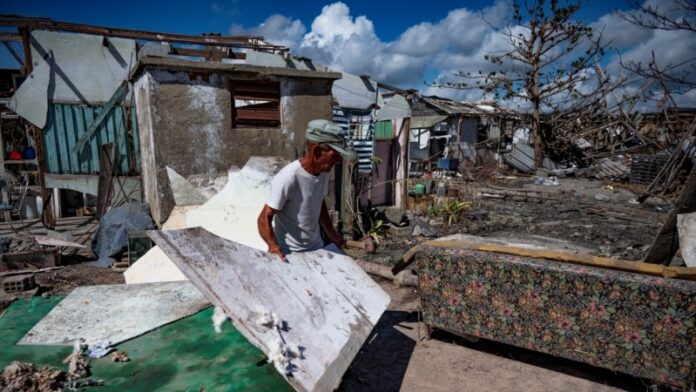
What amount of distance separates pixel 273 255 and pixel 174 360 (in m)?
0.78


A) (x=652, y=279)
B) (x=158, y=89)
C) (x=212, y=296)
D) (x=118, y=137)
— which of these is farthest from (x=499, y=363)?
(x=118, y=137)

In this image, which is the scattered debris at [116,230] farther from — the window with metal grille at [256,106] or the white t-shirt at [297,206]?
the white t-shirt at [297,206]

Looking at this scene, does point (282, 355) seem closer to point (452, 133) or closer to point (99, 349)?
point (99, 349)

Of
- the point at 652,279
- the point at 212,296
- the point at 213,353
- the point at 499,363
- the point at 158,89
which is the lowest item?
the point at 499,363

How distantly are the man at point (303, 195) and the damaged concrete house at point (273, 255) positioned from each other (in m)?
0.20

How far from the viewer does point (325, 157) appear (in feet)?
8.96

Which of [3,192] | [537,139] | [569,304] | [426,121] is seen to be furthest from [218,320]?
[537,139]

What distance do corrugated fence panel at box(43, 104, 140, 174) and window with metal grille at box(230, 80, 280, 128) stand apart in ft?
11.1

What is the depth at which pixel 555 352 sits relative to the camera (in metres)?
3.31

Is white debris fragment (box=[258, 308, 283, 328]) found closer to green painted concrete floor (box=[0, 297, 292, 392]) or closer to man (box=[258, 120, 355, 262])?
green painted concrete floor (box=[0, 297, 292, 392])

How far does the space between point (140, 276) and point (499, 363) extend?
441 centimetres

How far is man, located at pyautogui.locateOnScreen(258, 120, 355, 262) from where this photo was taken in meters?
2.60

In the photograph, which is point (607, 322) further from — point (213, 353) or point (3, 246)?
point (3, 246)

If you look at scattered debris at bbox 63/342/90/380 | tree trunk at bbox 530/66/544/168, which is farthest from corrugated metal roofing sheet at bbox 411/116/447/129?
scattered debris at bbox 63/342/90/380
